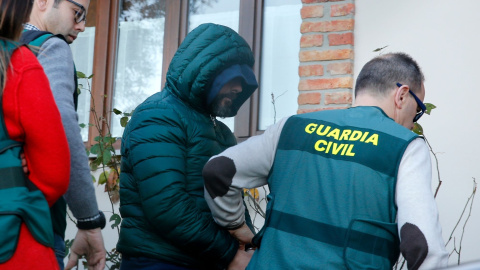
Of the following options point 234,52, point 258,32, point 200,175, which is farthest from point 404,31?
point 200,175

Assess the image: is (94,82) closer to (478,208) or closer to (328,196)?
(478,208)

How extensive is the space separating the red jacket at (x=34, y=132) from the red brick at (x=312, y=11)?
3051mm

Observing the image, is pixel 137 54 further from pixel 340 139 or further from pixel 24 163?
pixel 24 163

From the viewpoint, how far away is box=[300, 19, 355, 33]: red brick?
4.98 m

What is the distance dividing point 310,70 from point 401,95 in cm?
214

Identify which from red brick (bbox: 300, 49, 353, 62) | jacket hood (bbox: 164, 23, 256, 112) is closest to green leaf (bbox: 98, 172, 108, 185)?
red brick (bbox: 300, 49, 353, 62)

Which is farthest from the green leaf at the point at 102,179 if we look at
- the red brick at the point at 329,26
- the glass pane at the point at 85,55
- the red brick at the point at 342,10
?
the red brick at the point at 342,10

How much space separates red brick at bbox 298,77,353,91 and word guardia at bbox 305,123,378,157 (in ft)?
7.34

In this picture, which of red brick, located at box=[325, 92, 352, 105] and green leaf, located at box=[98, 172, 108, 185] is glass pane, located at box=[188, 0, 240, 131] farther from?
green leaf, located at box=[98, 172, 108, 185]

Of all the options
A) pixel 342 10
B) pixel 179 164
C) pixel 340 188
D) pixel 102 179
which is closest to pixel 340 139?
pixel 340 188

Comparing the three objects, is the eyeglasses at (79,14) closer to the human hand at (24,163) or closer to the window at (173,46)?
the human hand at (24,163)

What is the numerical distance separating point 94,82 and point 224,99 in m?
2.89

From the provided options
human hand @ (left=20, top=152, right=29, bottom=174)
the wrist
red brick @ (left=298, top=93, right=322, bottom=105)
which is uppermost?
red brick @ (left=298, top=93, right=322, bottom=105)

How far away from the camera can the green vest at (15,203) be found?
2.09 metres
